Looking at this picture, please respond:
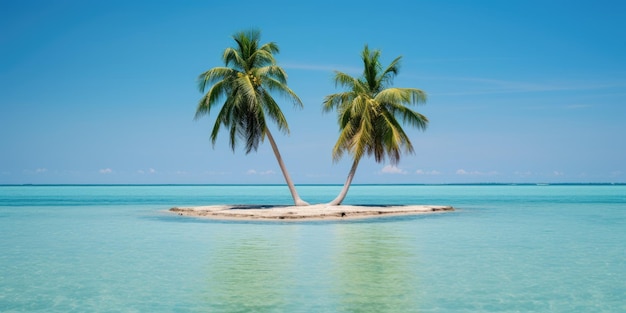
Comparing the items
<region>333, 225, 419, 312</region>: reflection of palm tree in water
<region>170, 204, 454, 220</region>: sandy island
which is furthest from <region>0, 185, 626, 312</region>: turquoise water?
<region>170, 204, 454, 220</region>: sandy island

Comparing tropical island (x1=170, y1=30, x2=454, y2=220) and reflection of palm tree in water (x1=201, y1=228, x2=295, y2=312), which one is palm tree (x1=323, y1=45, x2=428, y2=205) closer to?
tropical island (x1=170, y1=30, x2=454, y2=220)

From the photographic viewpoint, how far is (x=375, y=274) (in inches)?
480

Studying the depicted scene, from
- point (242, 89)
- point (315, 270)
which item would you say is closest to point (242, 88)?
point (242, 89)

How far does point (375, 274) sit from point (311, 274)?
1.33 m

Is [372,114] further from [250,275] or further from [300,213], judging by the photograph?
[250,275]

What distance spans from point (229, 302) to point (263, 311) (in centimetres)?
87

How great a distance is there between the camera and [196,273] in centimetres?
1253

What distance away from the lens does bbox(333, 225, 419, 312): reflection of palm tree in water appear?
9325 mm

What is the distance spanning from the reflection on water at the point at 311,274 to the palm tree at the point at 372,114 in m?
13.0

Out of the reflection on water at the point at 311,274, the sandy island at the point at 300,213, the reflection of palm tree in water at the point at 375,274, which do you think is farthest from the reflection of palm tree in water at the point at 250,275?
the sandy island at the point at 300,213

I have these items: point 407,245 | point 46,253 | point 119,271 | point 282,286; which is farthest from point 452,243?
point 46,253

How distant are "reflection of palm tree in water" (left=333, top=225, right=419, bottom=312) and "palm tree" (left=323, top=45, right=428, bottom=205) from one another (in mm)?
13669

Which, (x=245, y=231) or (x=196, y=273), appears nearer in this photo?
(x=196, y=273)

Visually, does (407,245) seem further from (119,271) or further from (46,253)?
(46,253)
